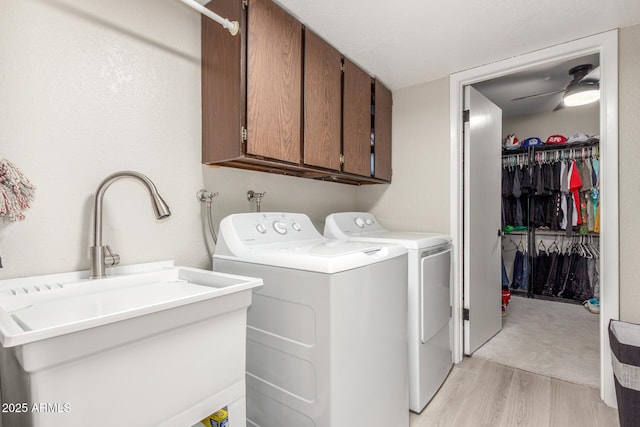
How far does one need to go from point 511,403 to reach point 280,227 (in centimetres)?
172

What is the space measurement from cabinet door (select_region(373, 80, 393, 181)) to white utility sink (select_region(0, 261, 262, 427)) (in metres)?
1.70

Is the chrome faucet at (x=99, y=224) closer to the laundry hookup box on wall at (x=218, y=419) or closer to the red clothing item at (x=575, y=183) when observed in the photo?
the laundry hookup box on wall at (x=218, y=419)

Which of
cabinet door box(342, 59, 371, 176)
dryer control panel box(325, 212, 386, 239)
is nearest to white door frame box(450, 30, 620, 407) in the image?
cabinet door box(342, 59, 371, 176)

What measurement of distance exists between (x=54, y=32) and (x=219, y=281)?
1110 mm

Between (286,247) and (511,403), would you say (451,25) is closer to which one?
(286,247)

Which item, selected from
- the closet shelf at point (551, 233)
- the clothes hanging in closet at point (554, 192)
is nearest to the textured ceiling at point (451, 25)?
the clothes hanging in closet at point (554, 192)

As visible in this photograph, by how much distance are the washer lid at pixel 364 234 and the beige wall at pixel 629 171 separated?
0.96 meters

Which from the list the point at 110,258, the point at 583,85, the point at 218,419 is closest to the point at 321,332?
the point at 218,419

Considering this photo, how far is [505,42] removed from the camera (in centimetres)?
194

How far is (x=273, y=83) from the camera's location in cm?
153

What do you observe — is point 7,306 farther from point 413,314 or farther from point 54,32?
point 413,314

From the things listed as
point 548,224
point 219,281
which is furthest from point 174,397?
point 548,224

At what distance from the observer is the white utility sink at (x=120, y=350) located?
0.65m

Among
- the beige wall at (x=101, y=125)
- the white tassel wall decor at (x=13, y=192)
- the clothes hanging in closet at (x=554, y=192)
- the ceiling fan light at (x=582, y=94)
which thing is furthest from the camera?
the clothes hanging in closet at (x=554, y=192)
